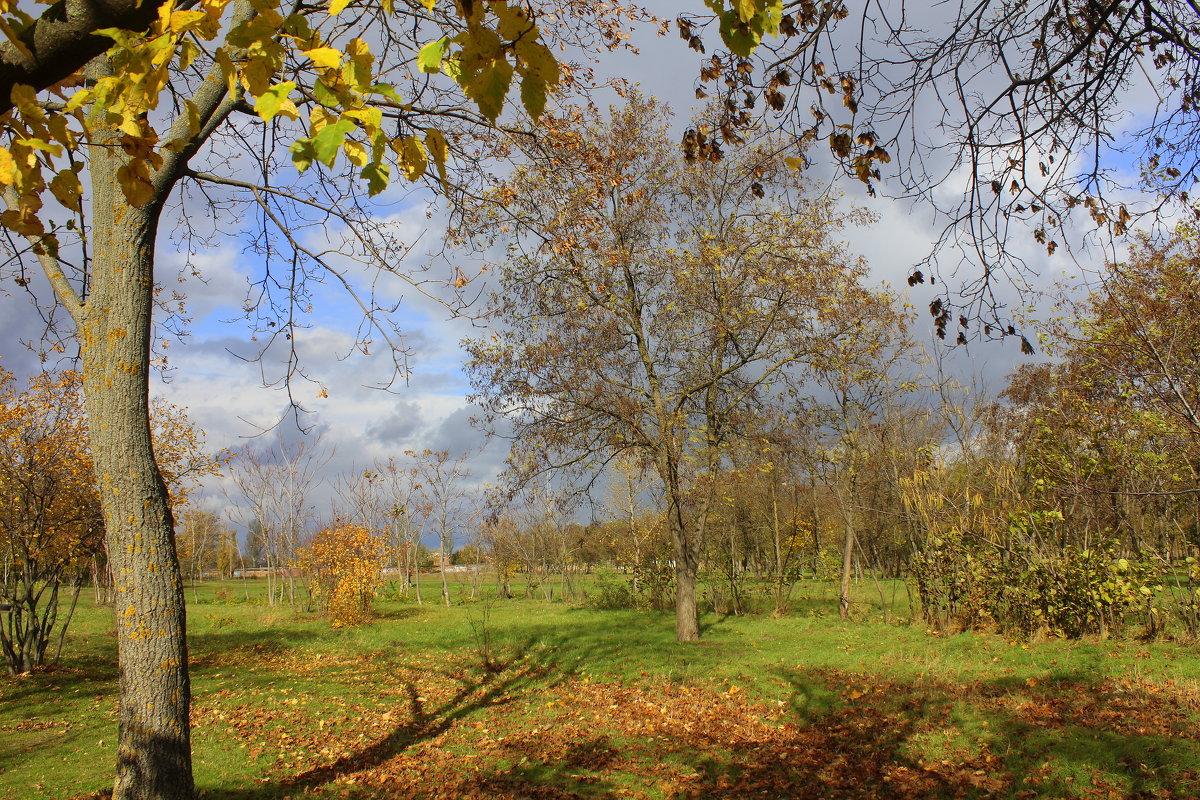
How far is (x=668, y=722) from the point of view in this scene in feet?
23.5

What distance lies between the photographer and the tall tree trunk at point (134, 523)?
12.9 feet

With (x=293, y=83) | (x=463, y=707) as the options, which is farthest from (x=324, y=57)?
(x=463, y=707)

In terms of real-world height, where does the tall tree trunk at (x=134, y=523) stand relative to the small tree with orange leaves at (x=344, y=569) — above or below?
above

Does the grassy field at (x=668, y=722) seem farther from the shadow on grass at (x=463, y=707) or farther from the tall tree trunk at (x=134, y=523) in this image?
the tall tree trunk at (x=134, y=523)

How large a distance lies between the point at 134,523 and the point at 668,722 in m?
5.44

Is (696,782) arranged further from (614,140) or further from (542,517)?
(542,517)

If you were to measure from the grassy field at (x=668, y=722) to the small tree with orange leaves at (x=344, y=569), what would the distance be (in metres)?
4.77

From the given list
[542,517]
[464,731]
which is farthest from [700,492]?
[542,517]

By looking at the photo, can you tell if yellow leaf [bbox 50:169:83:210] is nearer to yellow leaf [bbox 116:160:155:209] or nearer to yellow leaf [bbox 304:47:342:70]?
yellow leaf [bbox 116:160:155:209]

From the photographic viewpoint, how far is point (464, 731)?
280 inches

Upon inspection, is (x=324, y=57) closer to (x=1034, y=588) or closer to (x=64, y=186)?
(x=64, y=186)

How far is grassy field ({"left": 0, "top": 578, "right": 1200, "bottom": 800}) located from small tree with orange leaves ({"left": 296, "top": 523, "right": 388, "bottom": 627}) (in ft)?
15.7

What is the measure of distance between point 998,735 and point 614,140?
10874mm

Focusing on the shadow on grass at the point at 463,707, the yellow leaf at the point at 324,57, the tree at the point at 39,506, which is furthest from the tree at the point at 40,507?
the yellow leaf at the point at 324,57
